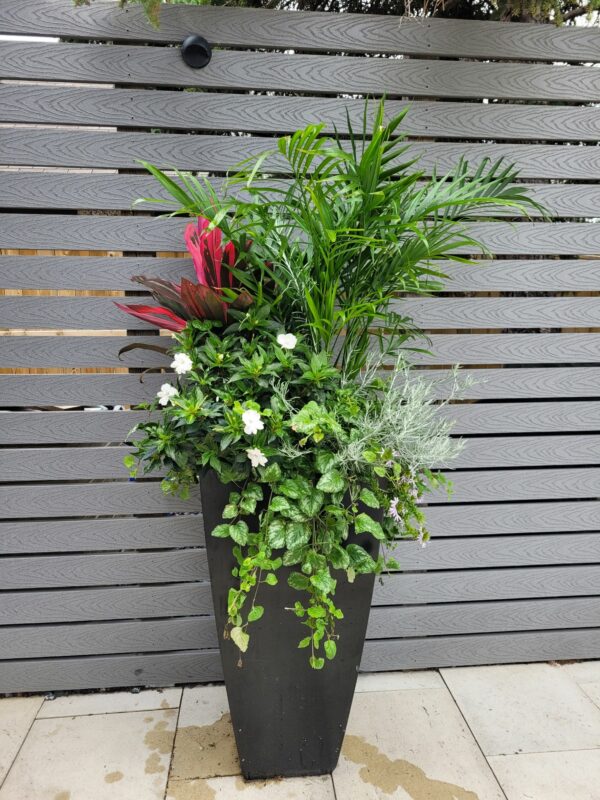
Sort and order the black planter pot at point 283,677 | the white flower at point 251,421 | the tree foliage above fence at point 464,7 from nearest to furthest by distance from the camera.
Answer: the white flower at point 251,421 → the black planter pot at point 283,677 → the tree foliage above fence at point 464,7

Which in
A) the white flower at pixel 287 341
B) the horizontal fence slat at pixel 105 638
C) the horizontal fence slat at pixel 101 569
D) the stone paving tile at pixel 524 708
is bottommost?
the stone paving tile at pixel 524 708

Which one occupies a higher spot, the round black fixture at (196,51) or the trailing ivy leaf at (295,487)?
the round black fixture at (196,51)

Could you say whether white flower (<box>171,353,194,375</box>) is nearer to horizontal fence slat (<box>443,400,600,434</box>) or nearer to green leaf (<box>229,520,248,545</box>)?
green leaf (<box>229,520,248,545</box>)

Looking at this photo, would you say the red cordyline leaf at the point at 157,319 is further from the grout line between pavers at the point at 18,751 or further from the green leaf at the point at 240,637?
the grout line between pavers at the point at 18,751

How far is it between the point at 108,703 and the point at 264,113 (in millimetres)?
1865

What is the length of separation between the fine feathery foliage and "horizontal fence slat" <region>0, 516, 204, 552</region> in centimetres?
46

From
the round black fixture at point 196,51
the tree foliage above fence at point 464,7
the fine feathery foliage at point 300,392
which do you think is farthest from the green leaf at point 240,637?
the tree foliage above fence at point 464,7

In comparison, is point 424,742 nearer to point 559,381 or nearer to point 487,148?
point 559,381

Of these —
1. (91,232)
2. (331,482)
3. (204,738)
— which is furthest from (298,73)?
(204,738)

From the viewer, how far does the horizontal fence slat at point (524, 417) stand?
6.03 feet

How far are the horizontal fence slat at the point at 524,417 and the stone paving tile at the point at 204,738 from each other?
3.78ft

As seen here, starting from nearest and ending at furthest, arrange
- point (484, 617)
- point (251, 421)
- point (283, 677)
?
point (251, 421) < point (283, 677) < point (484, 617)

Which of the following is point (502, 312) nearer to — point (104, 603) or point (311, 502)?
point (311, 502)

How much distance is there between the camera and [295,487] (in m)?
1.24
